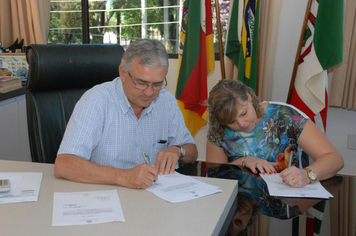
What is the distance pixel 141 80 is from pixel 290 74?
199 centimetres

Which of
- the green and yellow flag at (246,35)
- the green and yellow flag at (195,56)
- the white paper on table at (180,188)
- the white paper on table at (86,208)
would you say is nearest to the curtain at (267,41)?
the green and yellow flag at (246,35)

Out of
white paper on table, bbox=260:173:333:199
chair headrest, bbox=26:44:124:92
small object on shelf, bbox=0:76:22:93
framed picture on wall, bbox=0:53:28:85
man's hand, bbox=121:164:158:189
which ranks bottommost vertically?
white paper on table, bbox=260:173:333:199

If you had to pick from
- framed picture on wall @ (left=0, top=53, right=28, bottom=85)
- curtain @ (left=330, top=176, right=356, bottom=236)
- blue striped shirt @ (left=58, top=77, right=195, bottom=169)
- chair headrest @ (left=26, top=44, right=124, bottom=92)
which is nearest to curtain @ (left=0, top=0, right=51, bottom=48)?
framed picture on wall @ (left=0, top=53, right=28, bottom=85)

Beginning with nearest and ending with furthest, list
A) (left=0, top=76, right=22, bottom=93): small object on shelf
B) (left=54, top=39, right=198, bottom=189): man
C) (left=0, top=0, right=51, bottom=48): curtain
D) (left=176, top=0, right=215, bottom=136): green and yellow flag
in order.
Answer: (left=54, top=39, right=198, bottom=189): man < (left=0, top=76, right=22, bottom=93): small object on shelf < (left=176, top=0, right=215, bottom=136): green and yellow flag < (left=0, top=0, right=51, bottom=48): curtain

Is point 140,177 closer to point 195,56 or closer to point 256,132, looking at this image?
point 256,132

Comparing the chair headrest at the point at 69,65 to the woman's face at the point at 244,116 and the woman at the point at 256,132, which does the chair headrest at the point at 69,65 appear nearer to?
the woman at the point at 256,132

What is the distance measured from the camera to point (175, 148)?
1650 mm

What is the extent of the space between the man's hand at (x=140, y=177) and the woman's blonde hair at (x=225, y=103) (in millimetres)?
497

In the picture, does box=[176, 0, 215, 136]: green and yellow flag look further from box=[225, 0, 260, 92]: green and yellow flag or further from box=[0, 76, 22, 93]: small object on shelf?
box=[0, 76, 22, 93]: small object on shelf

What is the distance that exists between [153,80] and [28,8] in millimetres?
2585

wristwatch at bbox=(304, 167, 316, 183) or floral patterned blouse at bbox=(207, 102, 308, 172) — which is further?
floral patterned blouse at bbox=(207, 102, 308, 172)

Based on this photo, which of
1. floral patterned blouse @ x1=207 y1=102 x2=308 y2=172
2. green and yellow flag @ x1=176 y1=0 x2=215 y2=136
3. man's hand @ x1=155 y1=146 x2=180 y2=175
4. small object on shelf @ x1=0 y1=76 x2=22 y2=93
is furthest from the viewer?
green and yellow flag @ x1=176 y1=0 x2=215 y2=136

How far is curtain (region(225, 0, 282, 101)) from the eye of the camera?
3033 mm

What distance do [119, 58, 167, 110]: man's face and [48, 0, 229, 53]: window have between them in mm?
2096
